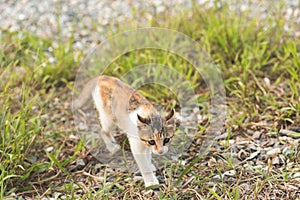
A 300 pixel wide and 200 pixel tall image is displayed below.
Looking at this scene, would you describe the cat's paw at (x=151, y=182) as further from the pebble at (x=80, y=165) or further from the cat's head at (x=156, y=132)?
the pebble at (x=80, y=165)

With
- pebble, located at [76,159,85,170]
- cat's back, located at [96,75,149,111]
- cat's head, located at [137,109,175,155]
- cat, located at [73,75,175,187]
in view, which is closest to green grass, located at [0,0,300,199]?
pebble, located at [76,159,85,170]

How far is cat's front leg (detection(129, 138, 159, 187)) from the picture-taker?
297 cm

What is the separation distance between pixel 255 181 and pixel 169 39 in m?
1.57

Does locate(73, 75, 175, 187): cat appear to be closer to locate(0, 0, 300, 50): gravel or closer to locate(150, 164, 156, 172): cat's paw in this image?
locate(150, 164, 156, 172): cat's paw

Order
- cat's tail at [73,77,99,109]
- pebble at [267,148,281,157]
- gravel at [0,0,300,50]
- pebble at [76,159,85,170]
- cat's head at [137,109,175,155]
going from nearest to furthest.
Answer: cat's head at [137,109,175,155] < pebble at [267,148,281,157] < pebble at [76,159,85,170] < cat's tail at [73,77,99,109] < gravel at [0,0,300,50]

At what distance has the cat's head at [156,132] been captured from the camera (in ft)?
9.15

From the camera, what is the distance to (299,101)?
353cm

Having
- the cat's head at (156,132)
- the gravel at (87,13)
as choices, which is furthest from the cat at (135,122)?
the gravel at (87,13)

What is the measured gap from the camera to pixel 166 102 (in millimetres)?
3854

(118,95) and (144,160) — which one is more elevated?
(118,95)

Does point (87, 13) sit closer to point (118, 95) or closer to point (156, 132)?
point (118, 95)

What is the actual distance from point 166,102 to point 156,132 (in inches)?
42.6

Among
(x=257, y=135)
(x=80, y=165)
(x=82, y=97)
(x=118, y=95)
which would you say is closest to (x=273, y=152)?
(x=257, y=135)

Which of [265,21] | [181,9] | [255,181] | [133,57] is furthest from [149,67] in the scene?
[255,181]
